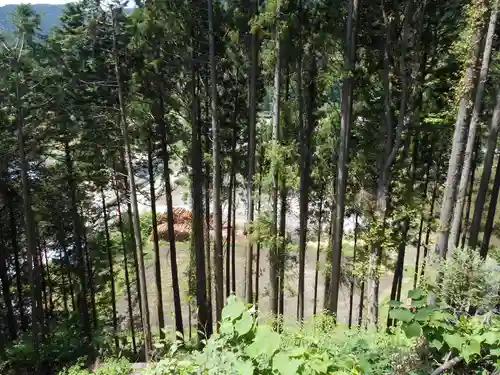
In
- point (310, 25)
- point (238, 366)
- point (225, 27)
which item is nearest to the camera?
point (238, 366)

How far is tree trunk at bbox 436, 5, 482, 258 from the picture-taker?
8649 mm

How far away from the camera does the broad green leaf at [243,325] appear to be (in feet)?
12.4

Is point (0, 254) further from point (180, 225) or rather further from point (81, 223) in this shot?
point (180, 225)

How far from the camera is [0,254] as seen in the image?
17.0 metres

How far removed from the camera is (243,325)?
12.6 ft

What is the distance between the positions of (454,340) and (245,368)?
2.52 meters

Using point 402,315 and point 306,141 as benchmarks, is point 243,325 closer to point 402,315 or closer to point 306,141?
point 402,315

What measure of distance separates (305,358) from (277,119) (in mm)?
9055

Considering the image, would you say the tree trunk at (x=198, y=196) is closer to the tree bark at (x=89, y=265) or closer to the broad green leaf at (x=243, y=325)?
the tree bark at (x=89, y=265)

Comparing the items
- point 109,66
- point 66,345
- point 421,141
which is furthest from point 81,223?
point 421,141

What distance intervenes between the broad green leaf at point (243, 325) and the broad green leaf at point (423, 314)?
195cm

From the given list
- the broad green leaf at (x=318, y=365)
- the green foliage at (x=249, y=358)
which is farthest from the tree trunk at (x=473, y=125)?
the broad green leaf at (x=318, y=365)

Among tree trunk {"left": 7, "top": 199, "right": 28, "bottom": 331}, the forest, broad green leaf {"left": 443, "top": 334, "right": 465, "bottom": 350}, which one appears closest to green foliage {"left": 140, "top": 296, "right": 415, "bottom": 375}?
broad green leaf {"left": 443, "top": 334, "right": 465, "bottom": 350}

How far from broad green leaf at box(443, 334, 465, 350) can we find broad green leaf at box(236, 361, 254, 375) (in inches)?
93.6
